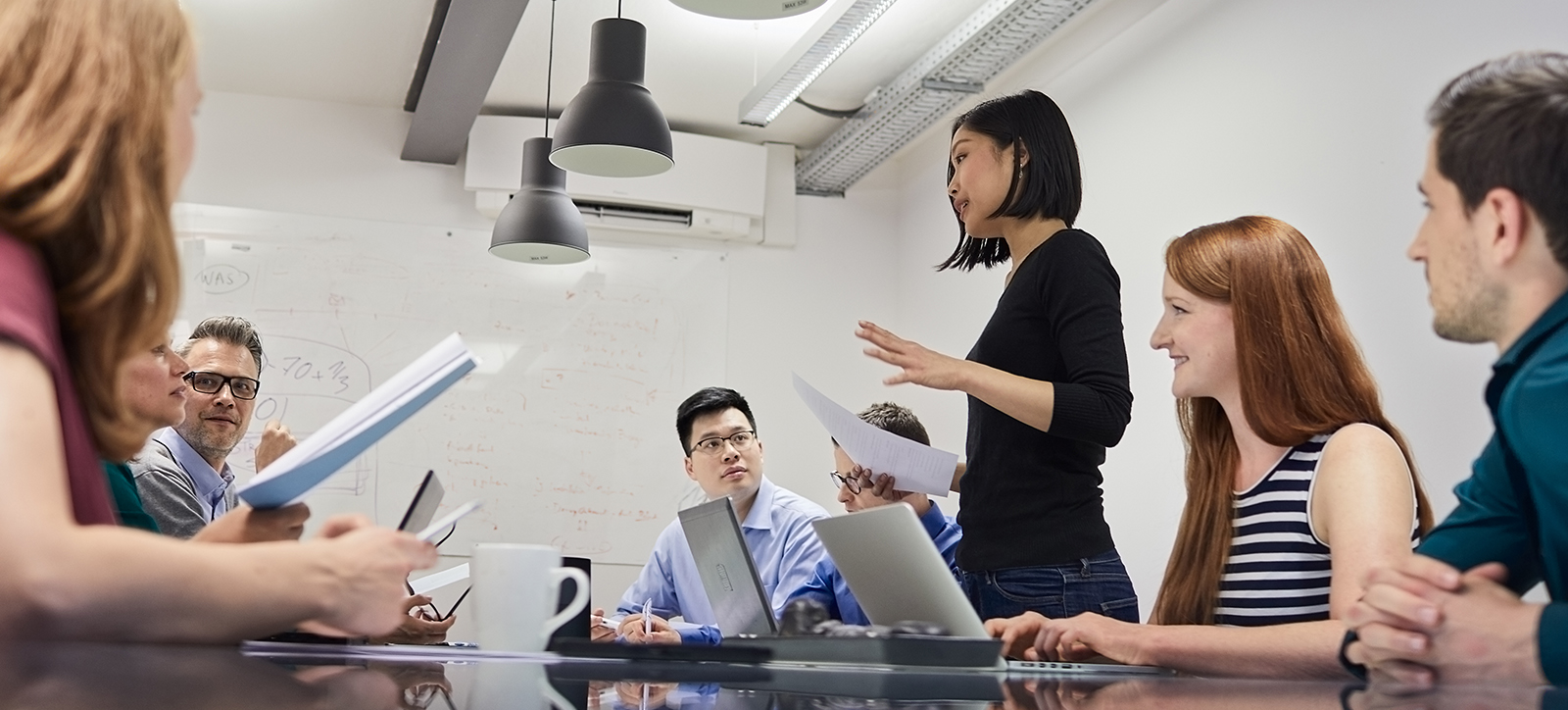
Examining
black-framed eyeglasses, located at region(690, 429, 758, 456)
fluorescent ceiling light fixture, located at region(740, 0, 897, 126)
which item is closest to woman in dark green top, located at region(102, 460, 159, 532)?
black-framed eyeglasses, located at region(690, 429, 758, 456)

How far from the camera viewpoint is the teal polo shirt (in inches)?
38.6

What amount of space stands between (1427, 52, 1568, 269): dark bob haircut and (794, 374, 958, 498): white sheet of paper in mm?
816

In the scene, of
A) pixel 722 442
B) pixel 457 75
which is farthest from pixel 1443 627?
pixel 457 75

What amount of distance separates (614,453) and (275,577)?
4357mm

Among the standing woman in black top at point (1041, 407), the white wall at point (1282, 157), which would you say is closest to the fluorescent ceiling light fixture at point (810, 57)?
the white wall at point (1282, 157)

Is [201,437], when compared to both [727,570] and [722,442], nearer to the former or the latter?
[722,442]

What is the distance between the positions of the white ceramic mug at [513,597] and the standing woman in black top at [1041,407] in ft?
2.66

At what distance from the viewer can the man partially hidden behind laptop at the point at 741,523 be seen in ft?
9.44

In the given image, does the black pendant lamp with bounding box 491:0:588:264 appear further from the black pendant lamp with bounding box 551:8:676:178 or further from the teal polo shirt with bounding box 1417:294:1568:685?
the teal polo shirt with bounding box 1417:294:1568:685

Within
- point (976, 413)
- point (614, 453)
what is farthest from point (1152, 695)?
point (614, 453)

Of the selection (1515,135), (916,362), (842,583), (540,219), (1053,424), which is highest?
(540,219)

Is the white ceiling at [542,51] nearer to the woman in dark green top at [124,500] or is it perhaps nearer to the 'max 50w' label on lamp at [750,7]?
the 'max 50w' label on lamp at [750,7]

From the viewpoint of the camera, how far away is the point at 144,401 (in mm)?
1492

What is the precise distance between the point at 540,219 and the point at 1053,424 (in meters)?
2.28
